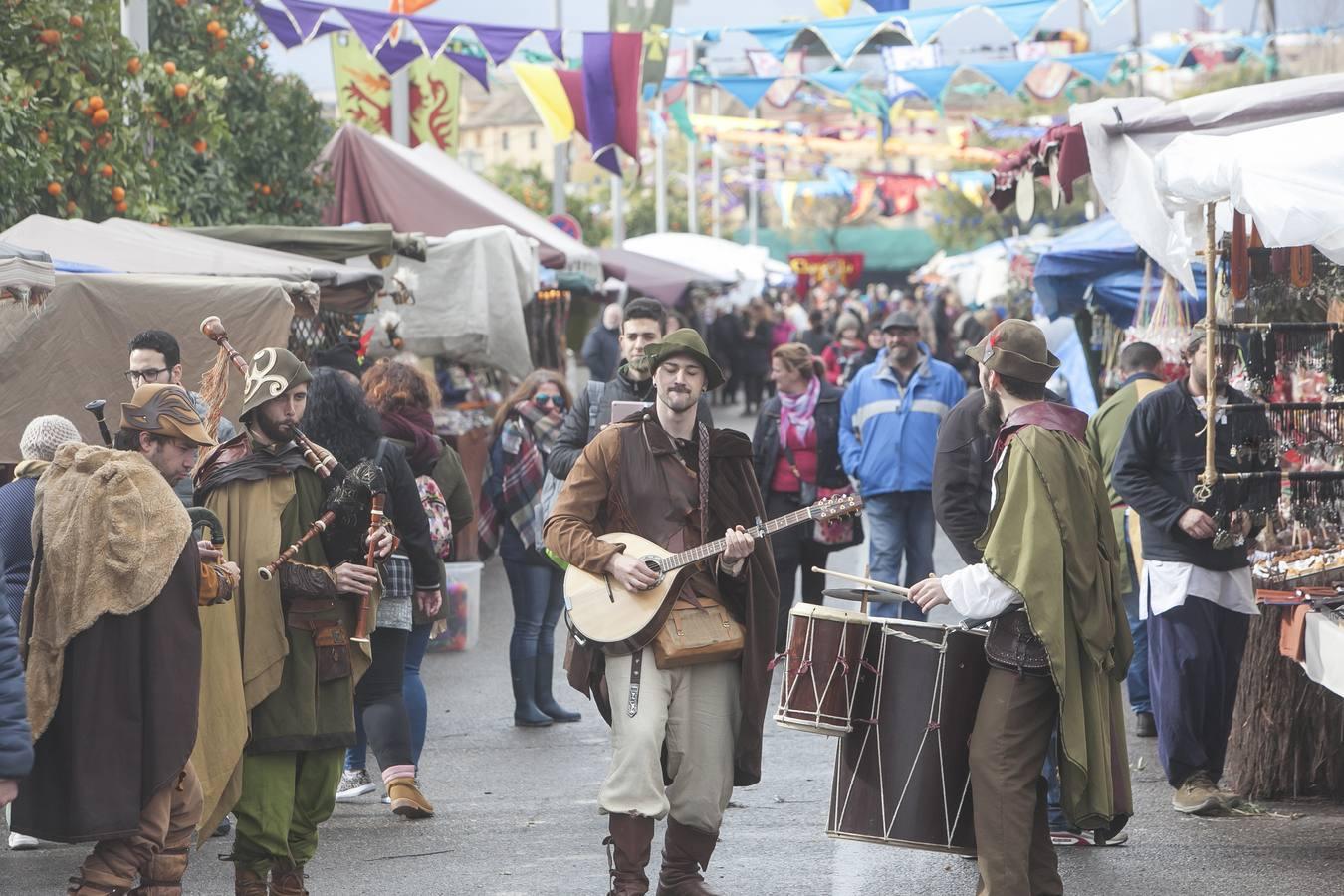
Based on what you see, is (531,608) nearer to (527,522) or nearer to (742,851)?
(527,522)

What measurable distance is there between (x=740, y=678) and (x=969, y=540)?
1840 mm

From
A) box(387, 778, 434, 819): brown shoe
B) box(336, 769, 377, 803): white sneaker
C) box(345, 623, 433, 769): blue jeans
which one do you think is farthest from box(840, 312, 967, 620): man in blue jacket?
box(387, 778, 434, 819): brown shoe

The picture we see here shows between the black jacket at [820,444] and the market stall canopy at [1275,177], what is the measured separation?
3690 mm

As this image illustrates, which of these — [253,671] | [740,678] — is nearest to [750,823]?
[740,678]

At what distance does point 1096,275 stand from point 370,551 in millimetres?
7743

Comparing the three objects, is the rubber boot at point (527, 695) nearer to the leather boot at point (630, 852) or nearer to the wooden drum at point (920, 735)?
the leather boot at point (630, 852)

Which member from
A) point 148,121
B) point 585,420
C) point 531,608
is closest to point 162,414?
point 585,420

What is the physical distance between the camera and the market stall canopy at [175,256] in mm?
8938

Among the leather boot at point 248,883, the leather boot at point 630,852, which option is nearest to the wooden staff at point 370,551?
the leather boot at point 248,883

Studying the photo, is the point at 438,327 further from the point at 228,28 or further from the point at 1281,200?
the point at 1281,200

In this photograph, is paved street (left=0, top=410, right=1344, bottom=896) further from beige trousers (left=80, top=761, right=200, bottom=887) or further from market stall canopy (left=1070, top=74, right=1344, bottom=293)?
market stall canopy (left=1070, top=74, right=1344, bottom=293)

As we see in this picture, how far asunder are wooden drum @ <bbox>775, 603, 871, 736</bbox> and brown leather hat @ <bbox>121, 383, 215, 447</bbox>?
1.97m

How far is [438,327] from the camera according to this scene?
12906mm

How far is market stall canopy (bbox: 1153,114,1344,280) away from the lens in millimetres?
5602
